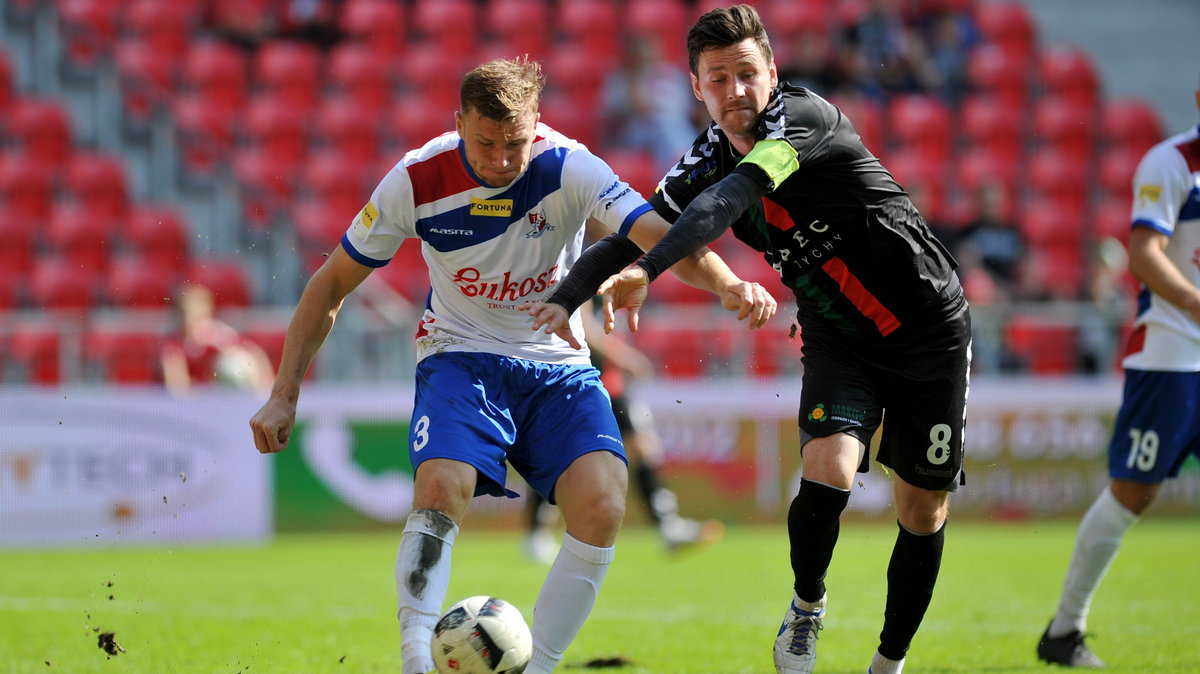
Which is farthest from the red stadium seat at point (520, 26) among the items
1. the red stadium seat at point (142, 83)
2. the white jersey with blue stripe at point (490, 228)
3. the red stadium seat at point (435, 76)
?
the white jersey with blue stripe at point (490, 228)

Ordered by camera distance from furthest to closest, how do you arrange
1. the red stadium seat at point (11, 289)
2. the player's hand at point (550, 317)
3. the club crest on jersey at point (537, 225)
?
1. the red stadium seat at point (11, 289)
2. the club crest on jersey at point (537, 225)
3. the player's hand at point (550, 317)

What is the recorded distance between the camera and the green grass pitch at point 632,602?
6188 millimetres

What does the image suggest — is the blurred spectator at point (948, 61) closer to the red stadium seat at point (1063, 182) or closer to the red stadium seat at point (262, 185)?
the red stadium seat at point (1063, 182)

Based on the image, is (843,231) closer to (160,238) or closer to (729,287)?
(729,287)

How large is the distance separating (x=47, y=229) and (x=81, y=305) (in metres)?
1.65

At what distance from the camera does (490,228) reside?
4949 mm

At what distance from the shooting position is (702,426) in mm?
13070

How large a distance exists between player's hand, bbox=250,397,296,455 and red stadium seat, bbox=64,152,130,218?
13131 mm

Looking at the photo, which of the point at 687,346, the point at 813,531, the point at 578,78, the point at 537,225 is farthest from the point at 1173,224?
the point at 578,78

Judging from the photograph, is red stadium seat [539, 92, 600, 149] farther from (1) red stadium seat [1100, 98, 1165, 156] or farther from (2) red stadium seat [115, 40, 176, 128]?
(1) red stadium seat [1100, 98, 1165, 156]

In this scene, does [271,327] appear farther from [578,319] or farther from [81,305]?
[578,319]

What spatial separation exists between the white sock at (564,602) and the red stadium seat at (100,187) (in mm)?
13793

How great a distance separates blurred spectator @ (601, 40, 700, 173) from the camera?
16594 mm

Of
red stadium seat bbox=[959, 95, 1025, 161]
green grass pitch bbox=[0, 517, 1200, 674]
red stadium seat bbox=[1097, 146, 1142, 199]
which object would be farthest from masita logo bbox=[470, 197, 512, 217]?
red stadium seat bbox=[1097, 146, 1142, 199]
